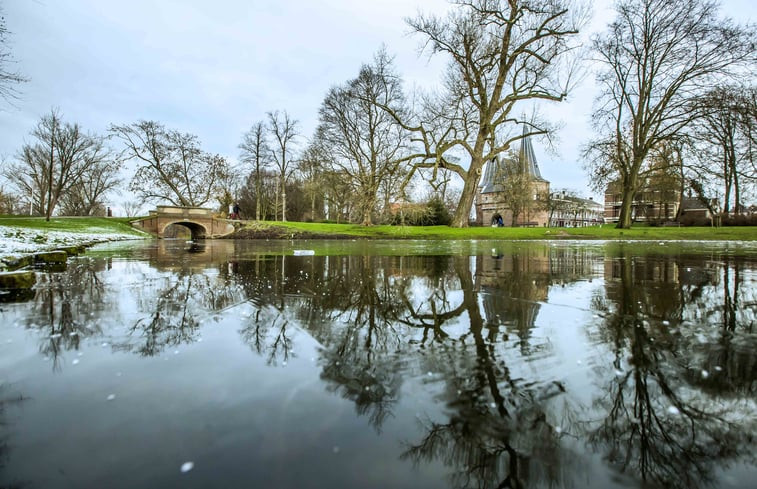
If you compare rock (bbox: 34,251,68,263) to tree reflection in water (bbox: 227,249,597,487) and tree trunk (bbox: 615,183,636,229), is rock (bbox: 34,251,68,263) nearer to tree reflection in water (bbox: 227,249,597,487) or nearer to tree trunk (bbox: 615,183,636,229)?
tree reflection in water (bbox: 227,249,597,487)

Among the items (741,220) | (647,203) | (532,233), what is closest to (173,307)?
(532,233)

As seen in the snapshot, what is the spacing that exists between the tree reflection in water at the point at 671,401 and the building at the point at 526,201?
47148 millimetres

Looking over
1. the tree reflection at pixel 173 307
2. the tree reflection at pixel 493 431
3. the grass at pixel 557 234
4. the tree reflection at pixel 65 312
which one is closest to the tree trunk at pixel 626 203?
the grass at pixel 557 234

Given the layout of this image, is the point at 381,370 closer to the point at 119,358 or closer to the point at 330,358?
the point at 330,358

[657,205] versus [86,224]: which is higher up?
[657,205]

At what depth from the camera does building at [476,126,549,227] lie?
2093 inches

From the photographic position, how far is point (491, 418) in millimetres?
1626

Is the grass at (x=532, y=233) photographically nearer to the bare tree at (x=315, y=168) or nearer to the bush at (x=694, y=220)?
the bare tree at (x=315, y=168)

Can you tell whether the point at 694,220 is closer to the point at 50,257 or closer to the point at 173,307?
the point at 173,307

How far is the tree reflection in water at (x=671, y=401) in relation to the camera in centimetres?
139

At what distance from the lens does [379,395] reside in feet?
6.15

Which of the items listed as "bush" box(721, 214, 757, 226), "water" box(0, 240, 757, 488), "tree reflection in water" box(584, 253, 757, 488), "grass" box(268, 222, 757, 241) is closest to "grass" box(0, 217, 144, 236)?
"grass" box(268, 222, 757, 241)

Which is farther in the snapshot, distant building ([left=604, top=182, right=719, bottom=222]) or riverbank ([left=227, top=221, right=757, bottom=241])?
distant building ([left=604, top=182, right=719, bottom=222])

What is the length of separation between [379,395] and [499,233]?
22.5 m
